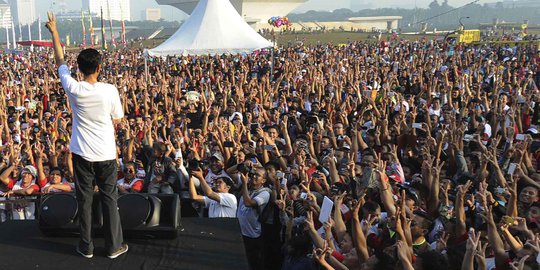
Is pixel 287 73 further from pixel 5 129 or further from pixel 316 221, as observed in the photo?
pixel 316 221

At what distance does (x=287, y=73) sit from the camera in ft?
58.2

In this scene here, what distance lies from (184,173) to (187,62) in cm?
1985

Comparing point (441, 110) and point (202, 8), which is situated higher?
point (202, 8)

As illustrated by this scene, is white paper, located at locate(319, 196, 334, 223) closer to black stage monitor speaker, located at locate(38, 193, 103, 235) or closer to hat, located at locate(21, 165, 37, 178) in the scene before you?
black stage monitor speaker, located at locate(38, 193, 103, 235)

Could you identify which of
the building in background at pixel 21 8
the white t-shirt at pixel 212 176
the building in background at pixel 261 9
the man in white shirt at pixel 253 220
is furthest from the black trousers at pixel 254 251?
the building in background at pixel 21 8

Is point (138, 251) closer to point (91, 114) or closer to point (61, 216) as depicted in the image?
point (61, 216)

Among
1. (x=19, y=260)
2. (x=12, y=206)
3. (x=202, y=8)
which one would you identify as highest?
(x=202, y=8)

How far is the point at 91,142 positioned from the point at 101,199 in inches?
16.1

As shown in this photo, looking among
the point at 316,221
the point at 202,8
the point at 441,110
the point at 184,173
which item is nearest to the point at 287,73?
the point at 202,8

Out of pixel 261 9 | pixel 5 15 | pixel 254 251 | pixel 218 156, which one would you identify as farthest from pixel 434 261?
pixel 5 15

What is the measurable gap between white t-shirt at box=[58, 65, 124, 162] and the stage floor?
690 mm

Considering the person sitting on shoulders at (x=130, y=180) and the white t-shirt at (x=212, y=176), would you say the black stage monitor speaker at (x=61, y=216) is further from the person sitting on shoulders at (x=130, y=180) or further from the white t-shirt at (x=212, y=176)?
the white t-shirt at (x=212, y=176)

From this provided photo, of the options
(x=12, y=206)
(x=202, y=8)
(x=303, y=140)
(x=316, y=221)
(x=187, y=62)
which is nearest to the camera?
(x=316, y=221)

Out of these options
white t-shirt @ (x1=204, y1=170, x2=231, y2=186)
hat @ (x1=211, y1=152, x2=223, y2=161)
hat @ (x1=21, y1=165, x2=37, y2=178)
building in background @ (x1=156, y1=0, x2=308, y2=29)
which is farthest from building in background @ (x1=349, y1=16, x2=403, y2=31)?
hat @ (x1=21, y1=165, x2=37, y2=178)
